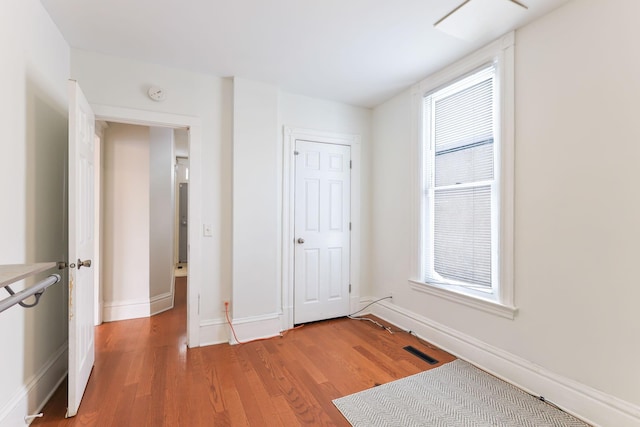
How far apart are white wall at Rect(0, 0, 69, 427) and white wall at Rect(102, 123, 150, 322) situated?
3.75 feet

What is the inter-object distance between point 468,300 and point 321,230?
1656 mm

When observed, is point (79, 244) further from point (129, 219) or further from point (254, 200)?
point (129, 219)

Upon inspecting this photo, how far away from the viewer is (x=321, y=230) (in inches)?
135

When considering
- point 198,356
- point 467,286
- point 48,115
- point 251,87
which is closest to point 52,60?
point 48,115

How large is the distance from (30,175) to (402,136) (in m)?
3.11

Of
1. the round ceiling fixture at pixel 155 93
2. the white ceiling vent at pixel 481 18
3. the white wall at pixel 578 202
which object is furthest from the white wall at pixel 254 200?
the white wall at pixel 578 202

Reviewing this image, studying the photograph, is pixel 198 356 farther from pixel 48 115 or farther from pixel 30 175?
pixel 48 115

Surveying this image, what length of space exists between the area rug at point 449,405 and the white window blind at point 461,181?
2.50ft

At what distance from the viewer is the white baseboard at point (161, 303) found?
140 inches

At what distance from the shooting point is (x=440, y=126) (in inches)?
113

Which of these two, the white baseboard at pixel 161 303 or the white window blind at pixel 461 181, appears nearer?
the white window blind at pixel 461 181

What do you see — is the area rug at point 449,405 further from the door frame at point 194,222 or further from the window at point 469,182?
the door frame at point 194,222

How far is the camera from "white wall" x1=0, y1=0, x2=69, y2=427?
1527 millimetres

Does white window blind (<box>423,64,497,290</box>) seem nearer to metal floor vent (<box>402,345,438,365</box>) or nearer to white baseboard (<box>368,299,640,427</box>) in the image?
white baseboard (<box>368,299,640,427</box>)
